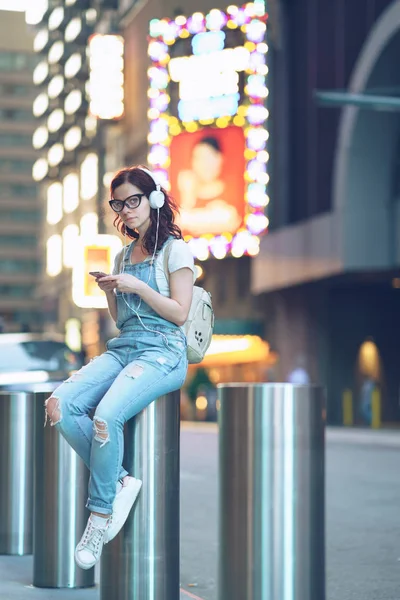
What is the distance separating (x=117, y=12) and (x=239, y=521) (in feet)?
225

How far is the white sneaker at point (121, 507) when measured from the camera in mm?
4699

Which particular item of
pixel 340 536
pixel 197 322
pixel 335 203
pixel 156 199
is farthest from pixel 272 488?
pixel 335 203

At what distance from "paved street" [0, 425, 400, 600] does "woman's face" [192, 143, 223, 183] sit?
3082cm

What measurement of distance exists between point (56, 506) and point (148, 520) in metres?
1.20

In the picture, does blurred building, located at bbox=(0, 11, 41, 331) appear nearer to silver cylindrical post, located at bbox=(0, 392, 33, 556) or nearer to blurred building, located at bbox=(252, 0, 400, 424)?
blurred building, located at bbox=(252, 0, 400, 424)

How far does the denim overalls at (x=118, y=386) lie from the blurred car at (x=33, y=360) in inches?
373

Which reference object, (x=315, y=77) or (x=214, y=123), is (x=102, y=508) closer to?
(x=315, y=77)

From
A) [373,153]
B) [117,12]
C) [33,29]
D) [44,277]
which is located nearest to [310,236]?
[373,153]

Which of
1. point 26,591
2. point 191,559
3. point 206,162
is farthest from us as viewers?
point 206,162

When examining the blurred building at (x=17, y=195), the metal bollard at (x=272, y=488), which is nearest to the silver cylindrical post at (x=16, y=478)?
the metal bollard at (x=272, y=488)

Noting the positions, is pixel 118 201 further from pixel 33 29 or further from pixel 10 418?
pixel 33 29

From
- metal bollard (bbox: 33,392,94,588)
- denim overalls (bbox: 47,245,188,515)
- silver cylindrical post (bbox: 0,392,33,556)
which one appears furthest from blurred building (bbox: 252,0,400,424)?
denim overalls (bbox: 47,245,188,515)

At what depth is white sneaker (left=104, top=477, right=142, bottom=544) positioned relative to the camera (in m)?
4.70

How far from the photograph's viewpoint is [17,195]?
402 feet
